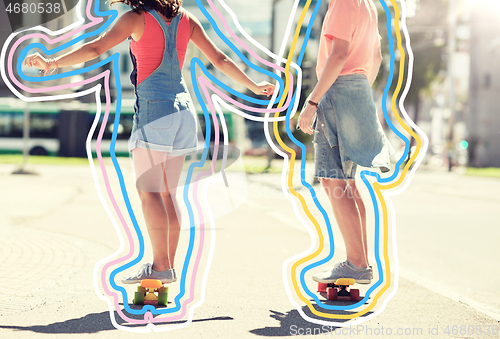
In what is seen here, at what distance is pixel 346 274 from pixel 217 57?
59.9 inches

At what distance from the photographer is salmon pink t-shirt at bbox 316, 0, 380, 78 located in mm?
3236

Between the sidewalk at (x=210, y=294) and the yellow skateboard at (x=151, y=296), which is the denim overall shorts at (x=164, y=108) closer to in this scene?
the yellow skateboard at (x=151, y=296)

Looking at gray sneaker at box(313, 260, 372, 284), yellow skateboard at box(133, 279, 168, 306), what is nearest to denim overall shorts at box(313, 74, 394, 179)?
gray sneaker at box(313, 260, 372, 284)

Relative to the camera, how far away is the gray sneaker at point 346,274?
3.44m

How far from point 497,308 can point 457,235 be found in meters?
3.54

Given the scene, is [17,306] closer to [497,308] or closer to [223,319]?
[223,319]

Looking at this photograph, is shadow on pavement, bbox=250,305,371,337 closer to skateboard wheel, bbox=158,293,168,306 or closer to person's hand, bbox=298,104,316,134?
skateboard wheel, bbox=158,293,168,306

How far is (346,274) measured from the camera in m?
3.45

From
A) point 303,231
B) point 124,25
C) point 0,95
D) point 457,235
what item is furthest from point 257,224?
point 0,95

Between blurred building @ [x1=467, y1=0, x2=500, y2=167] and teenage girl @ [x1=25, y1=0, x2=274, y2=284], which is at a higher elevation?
blurred building @ [x1=467, y1=0, x2=500, y2=167]

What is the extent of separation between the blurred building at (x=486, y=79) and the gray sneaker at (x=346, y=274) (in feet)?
131

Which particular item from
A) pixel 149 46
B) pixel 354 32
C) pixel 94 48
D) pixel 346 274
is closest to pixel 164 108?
pixel 149 46

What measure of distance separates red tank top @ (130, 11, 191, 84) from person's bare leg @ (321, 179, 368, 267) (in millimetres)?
1223

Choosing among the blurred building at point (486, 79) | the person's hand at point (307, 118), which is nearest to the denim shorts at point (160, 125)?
the person's hand at point (307, 118)
